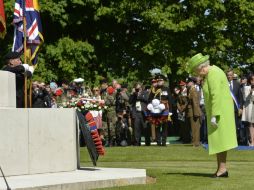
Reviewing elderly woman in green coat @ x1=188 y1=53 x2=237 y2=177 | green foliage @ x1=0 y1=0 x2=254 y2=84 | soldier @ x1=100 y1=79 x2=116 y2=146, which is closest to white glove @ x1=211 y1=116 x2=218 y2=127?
elderly woman in green coat @ x1=188 y1=53 x2=237 y2=177

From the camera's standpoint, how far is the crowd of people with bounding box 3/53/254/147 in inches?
993

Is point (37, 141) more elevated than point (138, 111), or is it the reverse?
point (138, 111)

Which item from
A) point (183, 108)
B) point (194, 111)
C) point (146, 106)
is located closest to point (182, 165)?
point (194, 111)

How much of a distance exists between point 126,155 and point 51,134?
695cm

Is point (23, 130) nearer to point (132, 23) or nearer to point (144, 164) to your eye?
point (144, 164)

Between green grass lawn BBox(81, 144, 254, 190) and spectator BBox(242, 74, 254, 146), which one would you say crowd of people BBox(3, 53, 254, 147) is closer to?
spectator BBox(242, 74, 254, 146)

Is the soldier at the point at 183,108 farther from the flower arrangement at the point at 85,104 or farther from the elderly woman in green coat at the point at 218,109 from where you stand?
the elderly woman in green coat at the point at 218,109

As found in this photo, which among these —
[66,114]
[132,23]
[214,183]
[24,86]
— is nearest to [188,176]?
[214,183]

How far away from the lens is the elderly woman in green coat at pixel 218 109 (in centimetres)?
1398

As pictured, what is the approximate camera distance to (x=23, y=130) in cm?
1362

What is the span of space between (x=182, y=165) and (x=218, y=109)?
4.13 meters

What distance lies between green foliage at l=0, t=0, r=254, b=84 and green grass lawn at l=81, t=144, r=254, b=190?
55.9 feet

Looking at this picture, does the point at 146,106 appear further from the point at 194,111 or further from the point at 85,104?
the point at 85,104

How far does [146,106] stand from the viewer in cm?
2720
